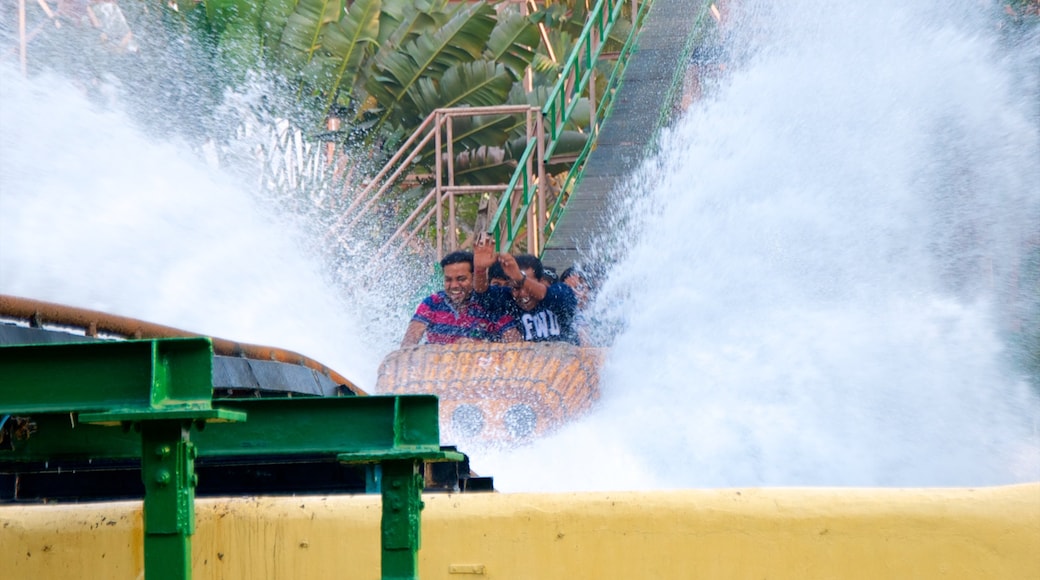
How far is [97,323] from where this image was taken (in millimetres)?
5258

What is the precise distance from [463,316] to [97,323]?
433 centimetres

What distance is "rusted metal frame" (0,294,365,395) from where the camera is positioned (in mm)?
4768

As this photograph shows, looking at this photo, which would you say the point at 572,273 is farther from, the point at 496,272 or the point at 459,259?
the point at 459,259

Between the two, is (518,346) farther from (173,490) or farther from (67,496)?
(173,490)

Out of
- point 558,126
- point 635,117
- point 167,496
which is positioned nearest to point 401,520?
point 167,496

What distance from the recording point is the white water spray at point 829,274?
7938 mm

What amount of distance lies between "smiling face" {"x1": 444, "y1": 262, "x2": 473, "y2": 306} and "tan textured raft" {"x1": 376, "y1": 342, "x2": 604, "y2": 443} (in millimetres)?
547

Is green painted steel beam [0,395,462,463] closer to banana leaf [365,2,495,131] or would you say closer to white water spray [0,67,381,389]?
white water spray [0,67,381,389]

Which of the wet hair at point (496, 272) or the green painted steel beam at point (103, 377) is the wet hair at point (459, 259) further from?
the green painted steel beam at point (103, 377)

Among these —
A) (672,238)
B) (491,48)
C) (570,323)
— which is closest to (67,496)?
(570,323)

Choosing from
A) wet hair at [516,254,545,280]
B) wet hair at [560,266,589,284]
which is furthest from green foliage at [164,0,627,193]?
wet hair at [516,254,545,280]

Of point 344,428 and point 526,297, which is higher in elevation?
point 526,297

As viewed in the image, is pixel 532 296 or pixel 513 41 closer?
pixel 532 296

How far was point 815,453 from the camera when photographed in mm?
7758
